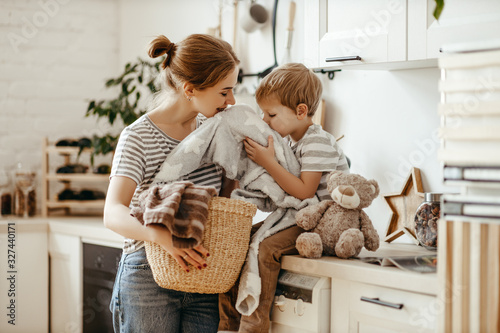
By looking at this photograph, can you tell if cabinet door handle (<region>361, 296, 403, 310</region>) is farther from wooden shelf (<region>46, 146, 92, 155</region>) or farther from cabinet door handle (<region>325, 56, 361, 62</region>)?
wooden shelf (<region>46, 146, 92, 155</region>)

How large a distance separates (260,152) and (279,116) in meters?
0.15

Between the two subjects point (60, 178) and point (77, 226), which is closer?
point (77, 226)

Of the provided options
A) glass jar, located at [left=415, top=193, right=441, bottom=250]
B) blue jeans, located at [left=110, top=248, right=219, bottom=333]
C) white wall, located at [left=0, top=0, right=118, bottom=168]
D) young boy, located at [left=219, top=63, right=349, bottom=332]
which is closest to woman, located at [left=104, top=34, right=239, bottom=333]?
blue jeans, located at [left=110, top=248, right=219, bottom=333]

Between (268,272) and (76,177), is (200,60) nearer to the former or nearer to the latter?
(268,272)

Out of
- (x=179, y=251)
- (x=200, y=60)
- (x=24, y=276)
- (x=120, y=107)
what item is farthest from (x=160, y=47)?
(x=24, y=276)

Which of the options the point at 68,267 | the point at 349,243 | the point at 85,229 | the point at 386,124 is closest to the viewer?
the point at 349,243

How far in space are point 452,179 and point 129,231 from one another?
77 cm

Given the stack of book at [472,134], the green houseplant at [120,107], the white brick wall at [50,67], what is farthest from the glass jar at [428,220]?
the white brick wall at [50,67]

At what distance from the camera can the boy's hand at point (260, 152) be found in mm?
1628

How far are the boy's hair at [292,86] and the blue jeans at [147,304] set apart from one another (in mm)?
585

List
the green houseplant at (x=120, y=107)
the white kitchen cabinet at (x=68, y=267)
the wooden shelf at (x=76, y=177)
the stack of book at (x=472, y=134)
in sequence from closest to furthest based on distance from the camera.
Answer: the stack of book at (x=472, y=134) < the white kitchen cabinet at (x=68, y=267) < the green houseplant at (x=120, y=107) < the wooden shelf at (x=76, y=177)

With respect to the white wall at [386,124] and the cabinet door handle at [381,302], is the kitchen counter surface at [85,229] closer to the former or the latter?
the white wall at [386,124]

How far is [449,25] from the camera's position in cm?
154

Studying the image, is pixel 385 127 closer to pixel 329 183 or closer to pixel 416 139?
pixel 416 139
